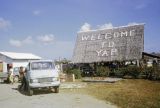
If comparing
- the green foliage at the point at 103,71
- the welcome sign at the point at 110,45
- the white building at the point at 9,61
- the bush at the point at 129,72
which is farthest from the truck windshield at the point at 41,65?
the white building at the point at 9,61

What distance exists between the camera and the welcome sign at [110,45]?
3002cm

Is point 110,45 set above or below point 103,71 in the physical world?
above

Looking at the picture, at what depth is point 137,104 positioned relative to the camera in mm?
11336

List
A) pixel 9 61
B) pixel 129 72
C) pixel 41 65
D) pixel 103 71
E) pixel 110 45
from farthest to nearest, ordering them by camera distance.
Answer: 1. pixel 9 61
2. pixel 110 45
3. pixel 103 71
4. pixel 129 72
5. pixel 41 65

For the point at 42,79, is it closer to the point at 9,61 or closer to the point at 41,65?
the point at 41,65

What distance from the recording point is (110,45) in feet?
106

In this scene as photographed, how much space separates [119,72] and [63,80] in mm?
6813

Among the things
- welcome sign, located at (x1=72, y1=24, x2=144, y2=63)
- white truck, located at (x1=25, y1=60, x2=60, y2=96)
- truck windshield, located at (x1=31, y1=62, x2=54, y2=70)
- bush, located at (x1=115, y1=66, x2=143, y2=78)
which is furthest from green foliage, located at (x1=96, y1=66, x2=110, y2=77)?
white truck, located at (x1=25, y1=60, x2=60, y2=96)

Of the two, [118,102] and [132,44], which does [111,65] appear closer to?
[132,44]

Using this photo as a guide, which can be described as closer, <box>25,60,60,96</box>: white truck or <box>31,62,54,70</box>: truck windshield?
<box>25,60,60,96</box>: white truck

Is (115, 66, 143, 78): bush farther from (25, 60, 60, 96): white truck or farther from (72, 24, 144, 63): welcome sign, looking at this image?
(25, 60, 60, 96): white truck

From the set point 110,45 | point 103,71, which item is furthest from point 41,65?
point 110,45

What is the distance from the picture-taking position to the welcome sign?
1182 inches

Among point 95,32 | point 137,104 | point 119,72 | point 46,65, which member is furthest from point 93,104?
point 95,32
